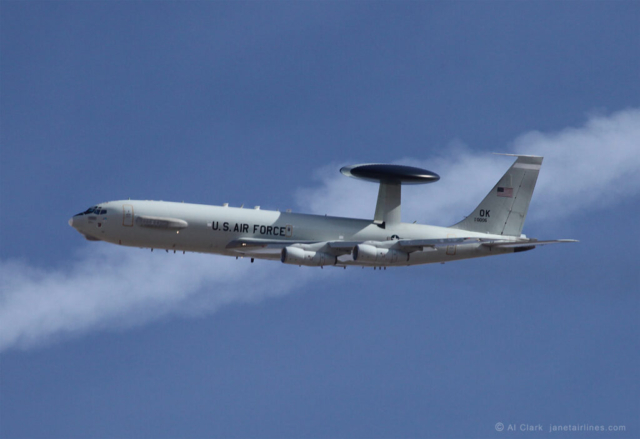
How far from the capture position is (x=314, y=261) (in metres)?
70.4

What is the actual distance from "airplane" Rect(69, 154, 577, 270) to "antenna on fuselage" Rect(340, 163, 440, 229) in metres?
0.07

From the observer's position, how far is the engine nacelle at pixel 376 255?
70375 millimetres

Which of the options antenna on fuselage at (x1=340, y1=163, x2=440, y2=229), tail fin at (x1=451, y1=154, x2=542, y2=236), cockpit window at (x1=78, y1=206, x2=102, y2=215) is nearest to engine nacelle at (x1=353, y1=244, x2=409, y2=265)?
antenna on fuselage at (x1=340, y1=163, x2=440, y2=229)

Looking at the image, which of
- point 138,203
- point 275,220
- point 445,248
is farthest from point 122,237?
point 445,248

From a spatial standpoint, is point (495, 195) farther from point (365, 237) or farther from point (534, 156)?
point (365, 237)

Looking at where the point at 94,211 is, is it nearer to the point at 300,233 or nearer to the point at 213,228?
the point at 213,228

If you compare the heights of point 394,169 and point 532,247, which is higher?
point 394,169

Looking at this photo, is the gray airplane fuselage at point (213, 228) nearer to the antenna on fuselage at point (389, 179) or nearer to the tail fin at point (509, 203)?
the antenna on fuselage at point (389, 179)

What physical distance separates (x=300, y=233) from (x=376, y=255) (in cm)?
639

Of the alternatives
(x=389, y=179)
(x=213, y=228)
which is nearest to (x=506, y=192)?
(x=389, y=179)

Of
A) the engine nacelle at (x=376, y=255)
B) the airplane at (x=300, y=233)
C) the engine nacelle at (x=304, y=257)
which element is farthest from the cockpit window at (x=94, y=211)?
the engine nacelle at (x=376, y=255)

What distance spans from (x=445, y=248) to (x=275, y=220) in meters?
14.2

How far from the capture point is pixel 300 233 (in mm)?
72875

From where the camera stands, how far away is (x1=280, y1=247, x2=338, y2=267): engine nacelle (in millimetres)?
69625
